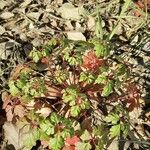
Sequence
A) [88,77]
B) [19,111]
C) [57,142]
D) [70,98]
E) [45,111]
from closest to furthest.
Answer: [57,142] < [70,98] < [88,77] < [19,111] < [45,111]

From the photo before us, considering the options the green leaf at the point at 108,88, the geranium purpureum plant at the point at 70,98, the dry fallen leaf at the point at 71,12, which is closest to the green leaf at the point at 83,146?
the geranium purpureum plant at the point at 70,98

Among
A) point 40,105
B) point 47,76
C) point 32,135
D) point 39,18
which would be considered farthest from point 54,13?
point 32,135

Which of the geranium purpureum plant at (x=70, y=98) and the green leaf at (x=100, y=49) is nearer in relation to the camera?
the geranium purpureum plant at (x=70, y=98)

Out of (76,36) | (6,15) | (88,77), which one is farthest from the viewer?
(6,15)

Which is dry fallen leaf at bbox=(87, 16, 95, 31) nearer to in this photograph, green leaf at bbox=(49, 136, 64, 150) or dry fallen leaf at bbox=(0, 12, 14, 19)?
dry fallen leaf at bbox=(0, 12, 14, 19)

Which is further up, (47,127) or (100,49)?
(100,49)

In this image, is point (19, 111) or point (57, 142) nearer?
point (57, 142)

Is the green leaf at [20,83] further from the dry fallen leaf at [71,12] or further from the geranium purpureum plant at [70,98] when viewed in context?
the dry fallen leaf at [71,12]

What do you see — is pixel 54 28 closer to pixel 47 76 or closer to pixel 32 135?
pixel 47 76

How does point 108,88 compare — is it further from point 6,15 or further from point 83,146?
point 6,15

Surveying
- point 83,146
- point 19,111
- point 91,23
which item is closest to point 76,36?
point 91,23
